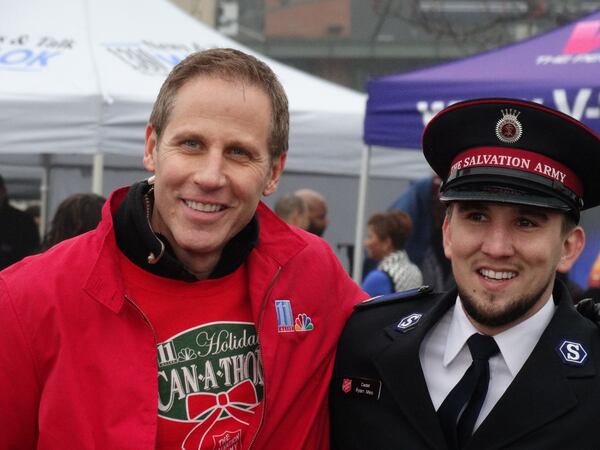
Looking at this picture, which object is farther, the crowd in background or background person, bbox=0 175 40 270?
background person, bbox=0 175 40 270

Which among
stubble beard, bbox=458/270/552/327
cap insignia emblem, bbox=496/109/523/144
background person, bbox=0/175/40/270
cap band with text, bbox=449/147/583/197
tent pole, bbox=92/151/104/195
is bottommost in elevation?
background person, bbox=0/175/40/270

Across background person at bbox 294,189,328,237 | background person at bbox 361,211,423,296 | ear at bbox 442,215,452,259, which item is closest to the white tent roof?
Result: background person at bbox 294,189,328,237

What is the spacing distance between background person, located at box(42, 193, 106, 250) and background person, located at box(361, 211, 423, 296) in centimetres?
177

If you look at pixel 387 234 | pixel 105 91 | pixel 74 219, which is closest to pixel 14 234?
pixel 105 91

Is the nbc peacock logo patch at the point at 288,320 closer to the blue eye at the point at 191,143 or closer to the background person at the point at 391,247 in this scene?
the blue eye at the point at 191,143

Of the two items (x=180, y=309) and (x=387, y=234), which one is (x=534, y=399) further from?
(x=387, y=234)

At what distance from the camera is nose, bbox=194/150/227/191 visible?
8.16 ft

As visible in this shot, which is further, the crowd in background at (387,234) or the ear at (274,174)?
the crowd in background at (387,234)

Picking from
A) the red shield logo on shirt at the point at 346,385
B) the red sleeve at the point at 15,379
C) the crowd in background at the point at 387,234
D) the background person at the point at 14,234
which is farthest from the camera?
the background person at the point at 14,234

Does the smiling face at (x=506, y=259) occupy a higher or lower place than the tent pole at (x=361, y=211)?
higher

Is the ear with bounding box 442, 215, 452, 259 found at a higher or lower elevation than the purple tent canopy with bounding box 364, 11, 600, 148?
lower

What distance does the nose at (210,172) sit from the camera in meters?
2.49

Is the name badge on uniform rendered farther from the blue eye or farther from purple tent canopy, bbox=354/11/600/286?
purple tent canopy, bbox=354/11/600/286

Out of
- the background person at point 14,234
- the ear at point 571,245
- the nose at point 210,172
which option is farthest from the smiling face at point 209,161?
the background person at point 14,234
